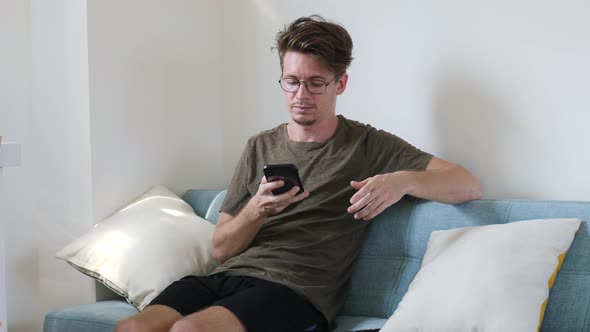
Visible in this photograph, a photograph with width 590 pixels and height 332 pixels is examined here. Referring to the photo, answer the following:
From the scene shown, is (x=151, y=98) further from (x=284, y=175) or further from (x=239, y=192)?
(x=284, y=175)

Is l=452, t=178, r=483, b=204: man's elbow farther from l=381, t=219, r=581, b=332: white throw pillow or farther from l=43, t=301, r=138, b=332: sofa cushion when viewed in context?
l=43, t=301, r=138, b=332: sofa cushion

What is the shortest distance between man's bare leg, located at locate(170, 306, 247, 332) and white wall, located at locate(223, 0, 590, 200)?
0.97m

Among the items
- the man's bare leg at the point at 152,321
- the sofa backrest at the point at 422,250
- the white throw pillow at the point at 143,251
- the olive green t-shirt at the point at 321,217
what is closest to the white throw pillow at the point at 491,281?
the sofa backrest at the point at 422,250

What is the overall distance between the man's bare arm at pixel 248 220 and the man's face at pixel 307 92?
0.30 m

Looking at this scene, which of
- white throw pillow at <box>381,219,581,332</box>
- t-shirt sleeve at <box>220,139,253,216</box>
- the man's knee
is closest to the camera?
white throw pillow at <box>381,219,581,332</box>

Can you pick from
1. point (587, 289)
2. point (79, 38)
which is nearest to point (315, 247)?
point (587, 289)

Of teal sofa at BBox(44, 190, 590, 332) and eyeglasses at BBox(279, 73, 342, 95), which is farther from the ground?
eyeglasses at BBox(279, 73, 342, 95)

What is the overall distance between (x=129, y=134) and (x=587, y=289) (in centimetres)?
179

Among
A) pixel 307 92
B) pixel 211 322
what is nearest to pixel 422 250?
pixel 307 92

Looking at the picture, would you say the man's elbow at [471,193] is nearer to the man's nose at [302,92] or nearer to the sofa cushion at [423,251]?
the sofa cushion at [423,251]

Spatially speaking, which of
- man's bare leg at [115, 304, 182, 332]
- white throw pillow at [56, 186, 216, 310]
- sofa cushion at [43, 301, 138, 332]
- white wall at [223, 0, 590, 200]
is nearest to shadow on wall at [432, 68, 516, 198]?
white wall at [223, 0, 590, 200]

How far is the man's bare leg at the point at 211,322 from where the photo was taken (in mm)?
1937

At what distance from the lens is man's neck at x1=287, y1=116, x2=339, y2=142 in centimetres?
244

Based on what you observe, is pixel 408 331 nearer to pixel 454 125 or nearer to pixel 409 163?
pixel 409 163
